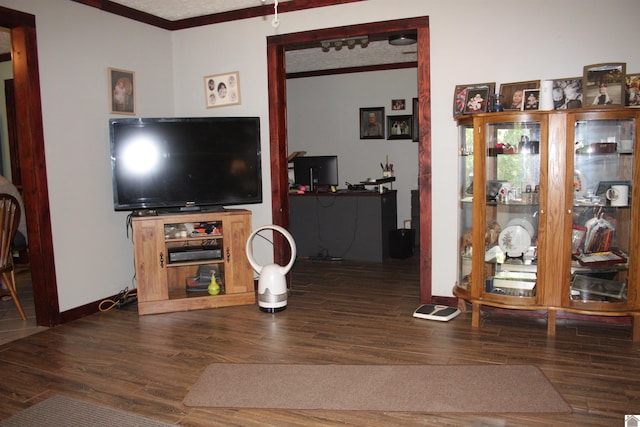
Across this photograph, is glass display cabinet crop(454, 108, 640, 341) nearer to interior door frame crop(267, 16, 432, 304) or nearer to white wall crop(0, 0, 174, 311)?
interior door frame crop(267, 16, 432, 304)

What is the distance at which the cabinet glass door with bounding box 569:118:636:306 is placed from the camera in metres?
3.41

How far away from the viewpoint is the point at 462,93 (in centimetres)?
393

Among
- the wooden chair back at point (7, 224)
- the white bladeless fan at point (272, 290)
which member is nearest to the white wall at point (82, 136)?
the wooden chair back at point (7, 224)

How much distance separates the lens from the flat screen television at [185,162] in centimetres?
426

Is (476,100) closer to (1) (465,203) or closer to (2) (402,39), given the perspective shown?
(1) (465,203)

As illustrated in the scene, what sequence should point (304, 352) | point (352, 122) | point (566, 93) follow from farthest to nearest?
point (352, 122), point (566, 93), point (304, 352)

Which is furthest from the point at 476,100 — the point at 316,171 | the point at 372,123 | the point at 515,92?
the point at 372,123

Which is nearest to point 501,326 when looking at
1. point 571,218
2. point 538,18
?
point 571,218

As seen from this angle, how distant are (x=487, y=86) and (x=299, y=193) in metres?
2.96

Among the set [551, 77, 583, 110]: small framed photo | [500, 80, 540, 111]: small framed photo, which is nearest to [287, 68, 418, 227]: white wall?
[500, 80, 540, 111]: small framed photo

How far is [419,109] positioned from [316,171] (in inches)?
94.8

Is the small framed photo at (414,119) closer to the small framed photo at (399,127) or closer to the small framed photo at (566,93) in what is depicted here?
the small framed photo at (399,127)

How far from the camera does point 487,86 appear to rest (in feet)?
12.6

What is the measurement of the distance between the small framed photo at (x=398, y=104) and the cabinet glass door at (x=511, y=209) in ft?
11.8
